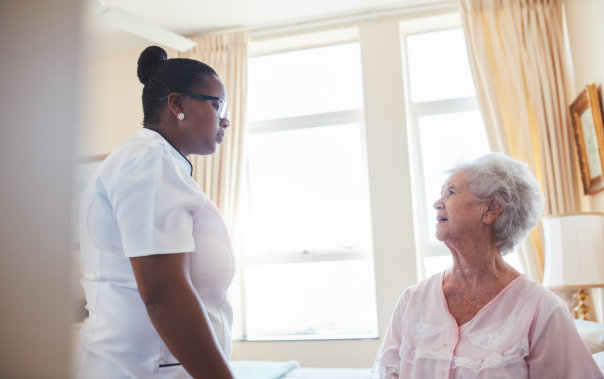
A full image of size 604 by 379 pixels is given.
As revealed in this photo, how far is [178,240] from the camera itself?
2.95 feet

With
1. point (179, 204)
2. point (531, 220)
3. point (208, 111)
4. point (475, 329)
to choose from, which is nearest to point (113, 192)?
point (179, 204)

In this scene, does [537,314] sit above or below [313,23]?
below

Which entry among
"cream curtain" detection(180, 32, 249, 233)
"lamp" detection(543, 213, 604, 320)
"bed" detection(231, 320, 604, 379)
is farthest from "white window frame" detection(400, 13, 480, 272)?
"bed" detection(231, 320, 604, 379)

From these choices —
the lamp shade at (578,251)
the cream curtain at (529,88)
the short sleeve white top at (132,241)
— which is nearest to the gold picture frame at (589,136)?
the cream curtain at (529,88)

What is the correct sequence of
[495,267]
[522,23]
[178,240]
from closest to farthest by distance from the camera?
[178,240] → [495,267] → [522,23]

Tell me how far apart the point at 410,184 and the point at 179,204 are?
10.8 ft

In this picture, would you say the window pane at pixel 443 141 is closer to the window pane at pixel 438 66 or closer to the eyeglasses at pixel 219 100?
the window pane at pixel 438 66

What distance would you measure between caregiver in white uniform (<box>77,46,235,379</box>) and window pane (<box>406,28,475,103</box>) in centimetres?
359

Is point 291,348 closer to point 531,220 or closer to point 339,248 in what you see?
point 339,248

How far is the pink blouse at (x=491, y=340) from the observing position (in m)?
1.48

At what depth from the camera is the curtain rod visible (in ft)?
13.7

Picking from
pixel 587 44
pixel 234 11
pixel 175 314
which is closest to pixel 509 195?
pixel 175 314

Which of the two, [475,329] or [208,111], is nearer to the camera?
[208,111]

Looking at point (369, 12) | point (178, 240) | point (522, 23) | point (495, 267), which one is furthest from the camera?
point (369, 12)
